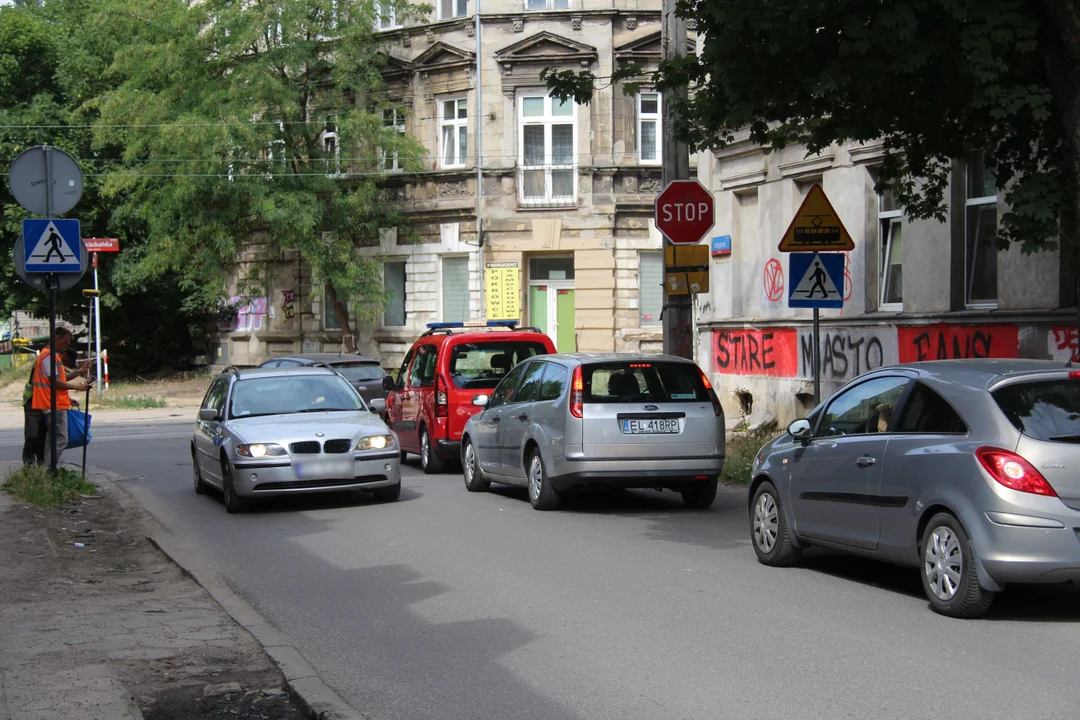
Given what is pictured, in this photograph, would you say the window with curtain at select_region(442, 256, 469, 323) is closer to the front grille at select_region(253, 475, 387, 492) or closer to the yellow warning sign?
the front grille at select_region(253, 475, 387, 492)

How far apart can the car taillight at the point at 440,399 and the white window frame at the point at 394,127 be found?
18852 mm

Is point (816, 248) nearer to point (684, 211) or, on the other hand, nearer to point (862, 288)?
point (684, 211)

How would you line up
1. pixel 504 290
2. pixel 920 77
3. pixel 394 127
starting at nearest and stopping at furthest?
pixel 920 77
pixel 504 290
pixel 394 127

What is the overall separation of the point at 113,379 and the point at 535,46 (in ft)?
69.2

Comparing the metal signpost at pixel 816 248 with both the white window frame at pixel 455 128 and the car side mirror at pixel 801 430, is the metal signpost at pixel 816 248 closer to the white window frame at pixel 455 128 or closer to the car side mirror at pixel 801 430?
the car side mirror at pixel 801 430

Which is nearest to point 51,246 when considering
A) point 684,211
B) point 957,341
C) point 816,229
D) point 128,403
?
point 684,211

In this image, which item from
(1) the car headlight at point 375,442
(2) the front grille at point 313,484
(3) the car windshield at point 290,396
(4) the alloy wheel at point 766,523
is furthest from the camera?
(3) the car windshield at point 290,396

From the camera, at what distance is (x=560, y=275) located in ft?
120

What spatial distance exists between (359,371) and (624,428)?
38.0 feet

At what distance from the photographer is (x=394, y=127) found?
3638cm

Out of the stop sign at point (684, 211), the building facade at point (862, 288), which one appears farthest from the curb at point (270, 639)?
the stop sign at point (684, 211)

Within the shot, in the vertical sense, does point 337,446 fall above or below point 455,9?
below

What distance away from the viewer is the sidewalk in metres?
6.41

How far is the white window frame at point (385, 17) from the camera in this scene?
36.5 metres
